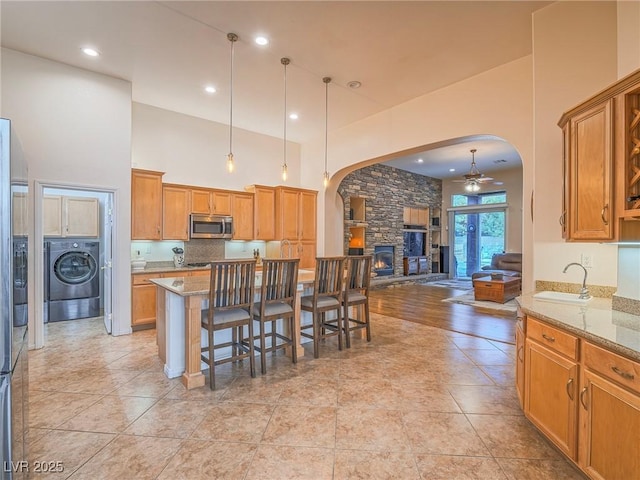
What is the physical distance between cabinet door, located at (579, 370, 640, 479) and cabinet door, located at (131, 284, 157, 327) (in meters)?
4.82

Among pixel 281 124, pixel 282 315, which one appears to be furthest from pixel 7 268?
pixel 281 124

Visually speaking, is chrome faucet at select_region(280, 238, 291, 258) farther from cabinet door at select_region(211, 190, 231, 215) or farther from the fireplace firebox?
the fireplace firebox

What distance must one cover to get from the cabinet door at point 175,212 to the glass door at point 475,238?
29.8 ft

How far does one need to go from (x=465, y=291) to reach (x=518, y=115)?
561 centimetres

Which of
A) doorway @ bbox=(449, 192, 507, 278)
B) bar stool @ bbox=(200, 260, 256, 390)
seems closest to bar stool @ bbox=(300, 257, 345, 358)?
bar stool @ bbox=(200, 260, 256, 390)

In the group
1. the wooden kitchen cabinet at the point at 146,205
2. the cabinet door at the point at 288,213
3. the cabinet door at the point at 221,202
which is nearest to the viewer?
the wooden kitchen cabinet at the point at 146,205

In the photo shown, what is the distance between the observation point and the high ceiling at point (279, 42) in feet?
9.37

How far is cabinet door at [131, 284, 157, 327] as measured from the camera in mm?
4387

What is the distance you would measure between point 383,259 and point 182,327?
23.0 ft

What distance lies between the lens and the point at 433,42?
3.30 metres

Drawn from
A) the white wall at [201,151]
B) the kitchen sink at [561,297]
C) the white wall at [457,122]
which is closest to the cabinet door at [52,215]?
the white wall at [201,151]

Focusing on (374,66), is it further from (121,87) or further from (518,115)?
(121,87)

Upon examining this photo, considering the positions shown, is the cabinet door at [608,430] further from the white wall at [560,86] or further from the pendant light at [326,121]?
the pendant light at [326,121]

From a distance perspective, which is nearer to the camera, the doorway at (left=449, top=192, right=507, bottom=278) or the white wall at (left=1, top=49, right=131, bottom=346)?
the white wall at (left=1, top=49, right=131, bottom=346)
